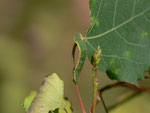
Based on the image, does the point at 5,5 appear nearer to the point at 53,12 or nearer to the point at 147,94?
the point at 53,12

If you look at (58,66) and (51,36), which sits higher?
(51,36)

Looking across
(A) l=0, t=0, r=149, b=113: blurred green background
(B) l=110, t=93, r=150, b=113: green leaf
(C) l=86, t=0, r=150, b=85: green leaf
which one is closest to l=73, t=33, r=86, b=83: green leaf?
(C) l=86, t=0, r=150, b=85: green leaf

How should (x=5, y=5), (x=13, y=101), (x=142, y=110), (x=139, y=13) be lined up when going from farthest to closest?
(x=5, y=5) < (x=13, y=101) < (x=142, y=110) < (x=139, y=13)

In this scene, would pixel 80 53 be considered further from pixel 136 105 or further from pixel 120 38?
pixel 136 105

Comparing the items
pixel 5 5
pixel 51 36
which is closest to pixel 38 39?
pixel 51 36

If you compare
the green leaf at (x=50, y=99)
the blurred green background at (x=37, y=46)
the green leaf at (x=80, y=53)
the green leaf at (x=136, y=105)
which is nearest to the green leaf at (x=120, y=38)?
the green leaf at (x=80, y=53)

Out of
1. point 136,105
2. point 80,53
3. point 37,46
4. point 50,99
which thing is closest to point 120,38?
point 80,53

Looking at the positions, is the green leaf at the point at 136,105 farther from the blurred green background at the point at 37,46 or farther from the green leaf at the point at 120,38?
the blurred green background at the point at 37,46

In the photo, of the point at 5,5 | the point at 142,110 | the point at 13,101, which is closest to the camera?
the point at 142,110

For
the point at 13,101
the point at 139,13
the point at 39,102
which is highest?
the point at 139,13
